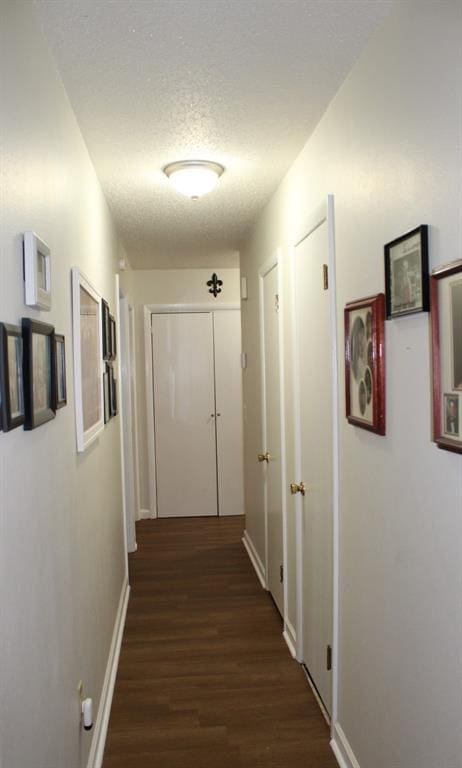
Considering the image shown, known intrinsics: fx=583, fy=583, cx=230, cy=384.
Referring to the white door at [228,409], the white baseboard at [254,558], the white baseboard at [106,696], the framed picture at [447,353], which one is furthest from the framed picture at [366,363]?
the white door at [228,409]

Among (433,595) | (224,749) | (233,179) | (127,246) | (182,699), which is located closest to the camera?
(433,595)

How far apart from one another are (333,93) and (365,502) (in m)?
1.39

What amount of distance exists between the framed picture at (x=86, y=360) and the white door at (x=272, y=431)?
1.06 m

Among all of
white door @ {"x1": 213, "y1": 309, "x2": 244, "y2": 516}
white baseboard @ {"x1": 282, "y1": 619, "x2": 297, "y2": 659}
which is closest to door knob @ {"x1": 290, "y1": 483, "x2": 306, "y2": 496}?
white baseboard @ {"x1": 282, "y1": 619, "x2": 297, "y2": 659}

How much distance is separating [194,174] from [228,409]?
322 cm

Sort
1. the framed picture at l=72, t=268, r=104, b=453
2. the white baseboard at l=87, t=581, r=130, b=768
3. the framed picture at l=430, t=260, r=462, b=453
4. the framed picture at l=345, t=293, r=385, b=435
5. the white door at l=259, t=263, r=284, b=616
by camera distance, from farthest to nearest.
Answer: the white door at l=259, t=263, r=284, b=616, the white baseboard at l=87, t=581, r=130, b=768, the framed picture at l=72, t=268, r=104, b=453, the framed picture at l=345, t=293, r=385, b=435, the framed picture at l=430, t=260, r=462, b=453

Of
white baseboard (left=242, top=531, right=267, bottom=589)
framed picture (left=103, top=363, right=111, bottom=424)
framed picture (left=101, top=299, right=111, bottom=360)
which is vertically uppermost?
framed picture (left=101, top=299, right=111, bottom=360)

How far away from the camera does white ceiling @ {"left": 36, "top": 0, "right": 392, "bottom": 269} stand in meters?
1.50

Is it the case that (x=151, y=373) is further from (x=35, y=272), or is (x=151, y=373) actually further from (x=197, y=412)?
(x=35, y=272)

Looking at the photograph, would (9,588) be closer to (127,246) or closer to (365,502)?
(365,502)

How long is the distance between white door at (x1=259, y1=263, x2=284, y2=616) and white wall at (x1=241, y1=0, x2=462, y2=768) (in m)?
1.12

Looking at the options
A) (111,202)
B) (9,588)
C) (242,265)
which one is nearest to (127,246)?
(242,265)

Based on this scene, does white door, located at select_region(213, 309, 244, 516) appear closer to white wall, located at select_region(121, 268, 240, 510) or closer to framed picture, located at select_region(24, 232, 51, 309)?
white wall, located at select_region(121, 268, 240, 510)

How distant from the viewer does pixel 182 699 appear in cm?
258
